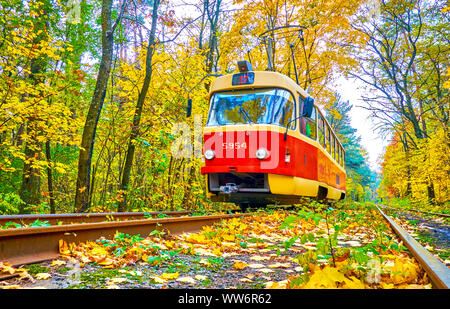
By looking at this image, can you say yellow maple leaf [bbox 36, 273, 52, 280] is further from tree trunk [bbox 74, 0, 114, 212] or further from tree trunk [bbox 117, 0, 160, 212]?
tree trunk [bbox 117, 0, 160, 212]

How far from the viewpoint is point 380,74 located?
1945cm

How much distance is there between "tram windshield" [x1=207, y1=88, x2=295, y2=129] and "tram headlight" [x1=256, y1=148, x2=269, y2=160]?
0.73 meters

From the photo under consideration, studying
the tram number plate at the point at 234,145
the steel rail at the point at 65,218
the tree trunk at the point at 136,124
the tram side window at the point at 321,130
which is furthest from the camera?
the tram side window at the point at 321,130

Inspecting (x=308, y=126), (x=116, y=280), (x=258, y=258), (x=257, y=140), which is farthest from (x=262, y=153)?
(x=116, y=280)

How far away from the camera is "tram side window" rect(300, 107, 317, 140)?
27.7ft

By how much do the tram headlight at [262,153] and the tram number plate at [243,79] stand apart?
1830 millimetres

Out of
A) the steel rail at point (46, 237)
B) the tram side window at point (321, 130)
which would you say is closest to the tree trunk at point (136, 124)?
the steel rail at point (46, 237)

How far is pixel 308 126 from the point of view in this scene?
889 cm

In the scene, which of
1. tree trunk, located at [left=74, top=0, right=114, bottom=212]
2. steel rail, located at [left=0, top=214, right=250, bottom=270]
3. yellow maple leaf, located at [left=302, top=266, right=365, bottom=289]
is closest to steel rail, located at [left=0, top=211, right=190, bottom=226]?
steel rail, located at [left=0, top=214, right=250, bottom=270]

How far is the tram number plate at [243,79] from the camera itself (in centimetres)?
808

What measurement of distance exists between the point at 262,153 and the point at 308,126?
2289 mm

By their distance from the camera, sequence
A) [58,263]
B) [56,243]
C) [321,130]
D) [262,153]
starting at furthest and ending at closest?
[321,130] < [262,153] < [56,243] < [58,263]

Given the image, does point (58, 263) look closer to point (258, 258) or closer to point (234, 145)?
point (258, 258)

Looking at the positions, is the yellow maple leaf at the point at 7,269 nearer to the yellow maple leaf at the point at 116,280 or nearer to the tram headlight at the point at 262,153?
the yellow maple leaf at the point at 116,280
